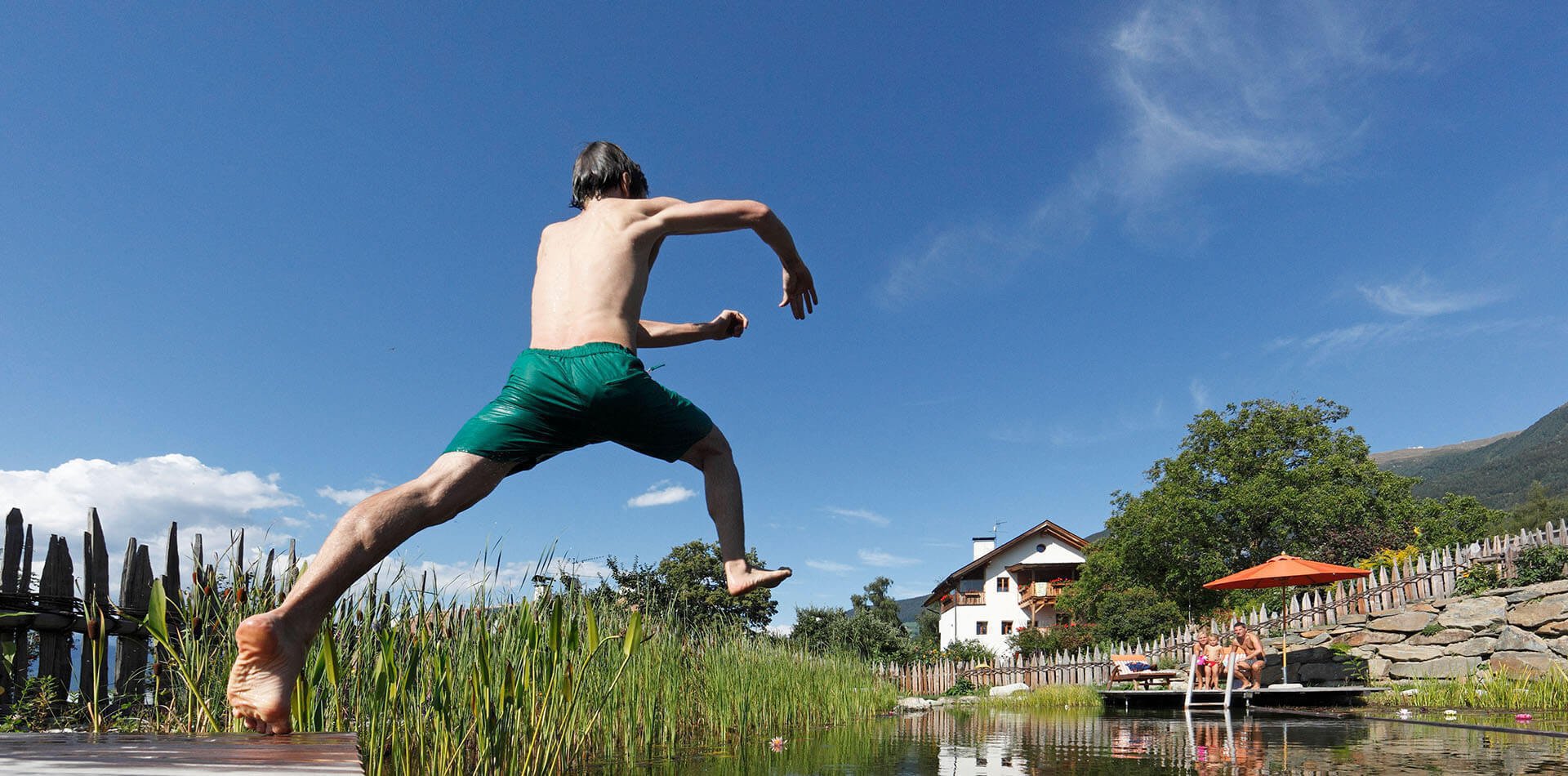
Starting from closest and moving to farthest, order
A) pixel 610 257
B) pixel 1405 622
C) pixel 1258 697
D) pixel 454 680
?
pixel 610 257 → pixel 454 680 → pixel 1258 697 → pixel 1405 622

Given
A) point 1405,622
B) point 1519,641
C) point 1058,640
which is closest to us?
point 1519,641

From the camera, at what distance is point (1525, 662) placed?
1171cm

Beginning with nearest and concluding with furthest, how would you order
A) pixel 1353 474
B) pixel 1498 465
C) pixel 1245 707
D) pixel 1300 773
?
pixel 1300 773 < pixel 1245 707 < pixel 1353 474 < pixel 1498 465

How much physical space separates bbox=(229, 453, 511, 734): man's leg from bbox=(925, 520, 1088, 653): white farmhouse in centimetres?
3928

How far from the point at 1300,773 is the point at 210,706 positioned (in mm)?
3918

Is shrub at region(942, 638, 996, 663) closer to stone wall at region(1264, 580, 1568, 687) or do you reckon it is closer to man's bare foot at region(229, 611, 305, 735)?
stone wall at region(1264, 580, 1568, 687)

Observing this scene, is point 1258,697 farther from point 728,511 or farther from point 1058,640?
point 1058,640

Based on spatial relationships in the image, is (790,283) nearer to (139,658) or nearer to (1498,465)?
(139,658)

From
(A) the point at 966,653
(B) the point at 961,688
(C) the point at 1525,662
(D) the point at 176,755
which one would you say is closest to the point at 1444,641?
(C) the point at 1525,662

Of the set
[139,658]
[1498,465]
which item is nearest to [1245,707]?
[139,658]

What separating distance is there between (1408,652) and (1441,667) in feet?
1.66

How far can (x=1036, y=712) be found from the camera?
10.7m

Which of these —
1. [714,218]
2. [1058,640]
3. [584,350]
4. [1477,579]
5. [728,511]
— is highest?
[714,218]

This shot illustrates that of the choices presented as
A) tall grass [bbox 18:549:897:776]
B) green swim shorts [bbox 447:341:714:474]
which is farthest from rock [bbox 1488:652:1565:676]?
green swim shorts [bbox 447:341:714:474]
